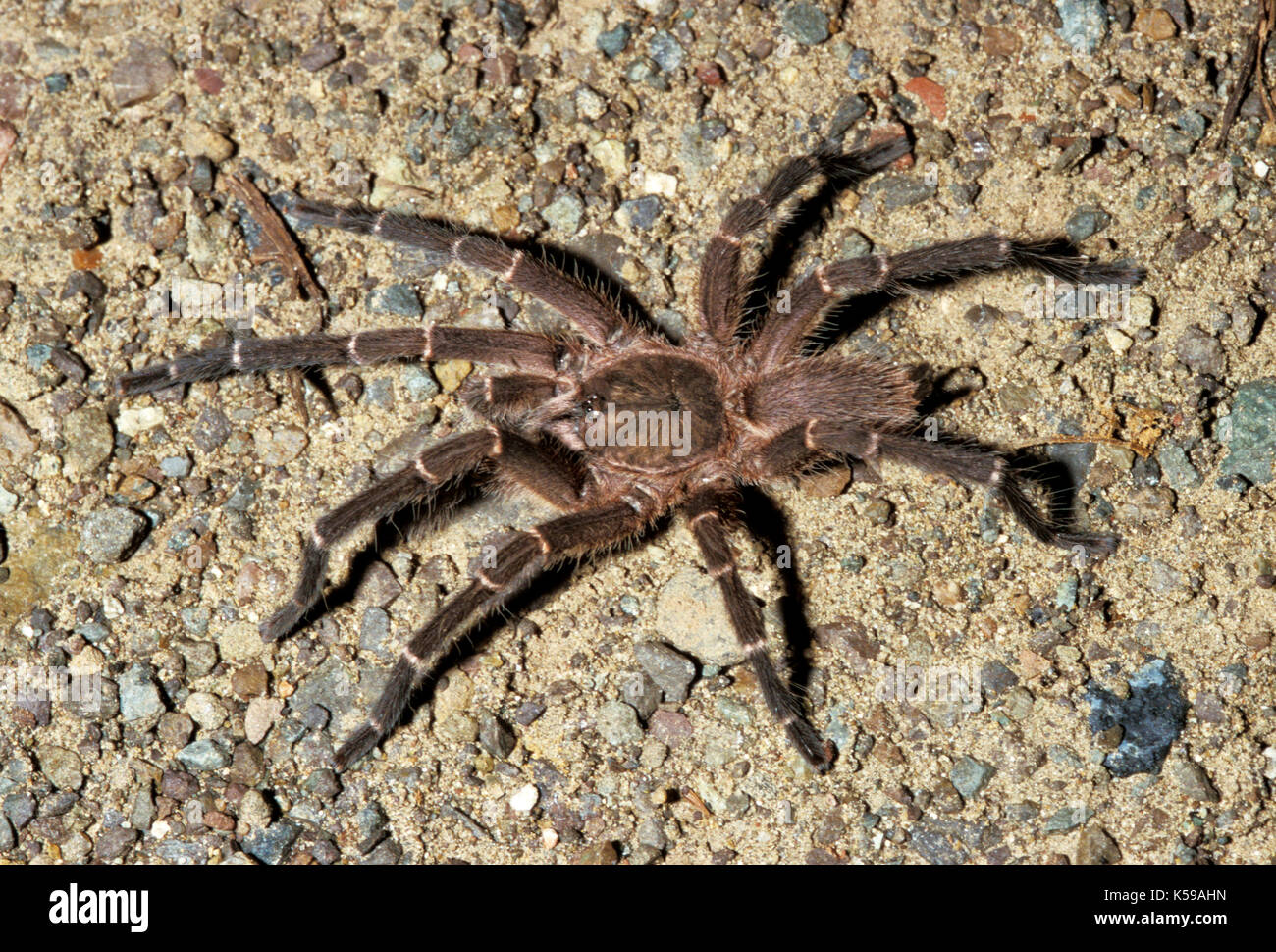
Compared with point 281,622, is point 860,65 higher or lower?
higher

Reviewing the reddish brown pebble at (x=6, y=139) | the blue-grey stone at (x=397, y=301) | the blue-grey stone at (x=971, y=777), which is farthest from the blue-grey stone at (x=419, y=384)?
the blue-grey stone at (x=971, y=777)

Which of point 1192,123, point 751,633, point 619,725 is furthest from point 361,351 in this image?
point 1192,123

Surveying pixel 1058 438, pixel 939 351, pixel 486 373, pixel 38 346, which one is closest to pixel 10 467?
pixel 38 346

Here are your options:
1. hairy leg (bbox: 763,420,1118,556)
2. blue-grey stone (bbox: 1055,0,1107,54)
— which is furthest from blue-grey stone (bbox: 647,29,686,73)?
hairy leg (bbox: 763,420,1118,556)

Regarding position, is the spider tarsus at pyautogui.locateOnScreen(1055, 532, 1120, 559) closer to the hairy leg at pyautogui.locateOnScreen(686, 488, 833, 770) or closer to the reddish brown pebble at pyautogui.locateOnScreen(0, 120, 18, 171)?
the hairy leg at pyautogui.locateOnScreen(686, 488, 833, 770)

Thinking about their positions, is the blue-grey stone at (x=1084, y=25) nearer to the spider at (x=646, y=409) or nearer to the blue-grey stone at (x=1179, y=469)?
the spider at (x=646, y=409)

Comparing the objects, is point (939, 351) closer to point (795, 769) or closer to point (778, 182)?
point (778, 182)

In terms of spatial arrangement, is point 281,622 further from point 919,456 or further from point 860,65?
point 860,65
